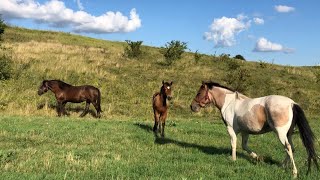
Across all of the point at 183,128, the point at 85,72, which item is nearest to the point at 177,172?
the point at 183,128

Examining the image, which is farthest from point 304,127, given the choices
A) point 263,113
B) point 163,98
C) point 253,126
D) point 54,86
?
point 54,86

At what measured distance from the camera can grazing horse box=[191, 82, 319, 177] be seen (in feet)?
30.3

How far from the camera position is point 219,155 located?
11.1m

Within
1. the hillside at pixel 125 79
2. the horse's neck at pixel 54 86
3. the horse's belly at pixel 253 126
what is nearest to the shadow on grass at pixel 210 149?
the horse's belly at pixel 253 126

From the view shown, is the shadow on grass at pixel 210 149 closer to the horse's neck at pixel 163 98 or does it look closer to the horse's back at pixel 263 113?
the horse's back at pixel 263 113

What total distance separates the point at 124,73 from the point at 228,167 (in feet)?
80.5

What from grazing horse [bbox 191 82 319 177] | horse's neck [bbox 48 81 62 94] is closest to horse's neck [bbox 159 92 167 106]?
grazing horse [bbox 191 82 319 177]

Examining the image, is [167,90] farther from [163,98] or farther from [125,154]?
[125,154]

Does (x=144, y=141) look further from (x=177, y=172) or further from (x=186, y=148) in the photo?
(x=177, y=172)

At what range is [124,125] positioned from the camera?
17.3 m

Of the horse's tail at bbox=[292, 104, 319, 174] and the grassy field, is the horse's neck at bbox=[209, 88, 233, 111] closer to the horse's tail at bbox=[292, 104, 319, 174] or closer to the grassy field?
the grassy field

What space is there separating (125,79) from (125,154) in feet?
69.2

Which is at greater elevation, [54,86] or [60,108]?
[54,86]

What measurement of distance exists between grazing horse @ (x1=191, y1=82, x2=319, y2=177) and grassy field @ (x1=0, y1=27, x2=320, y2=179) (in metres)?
0.74
